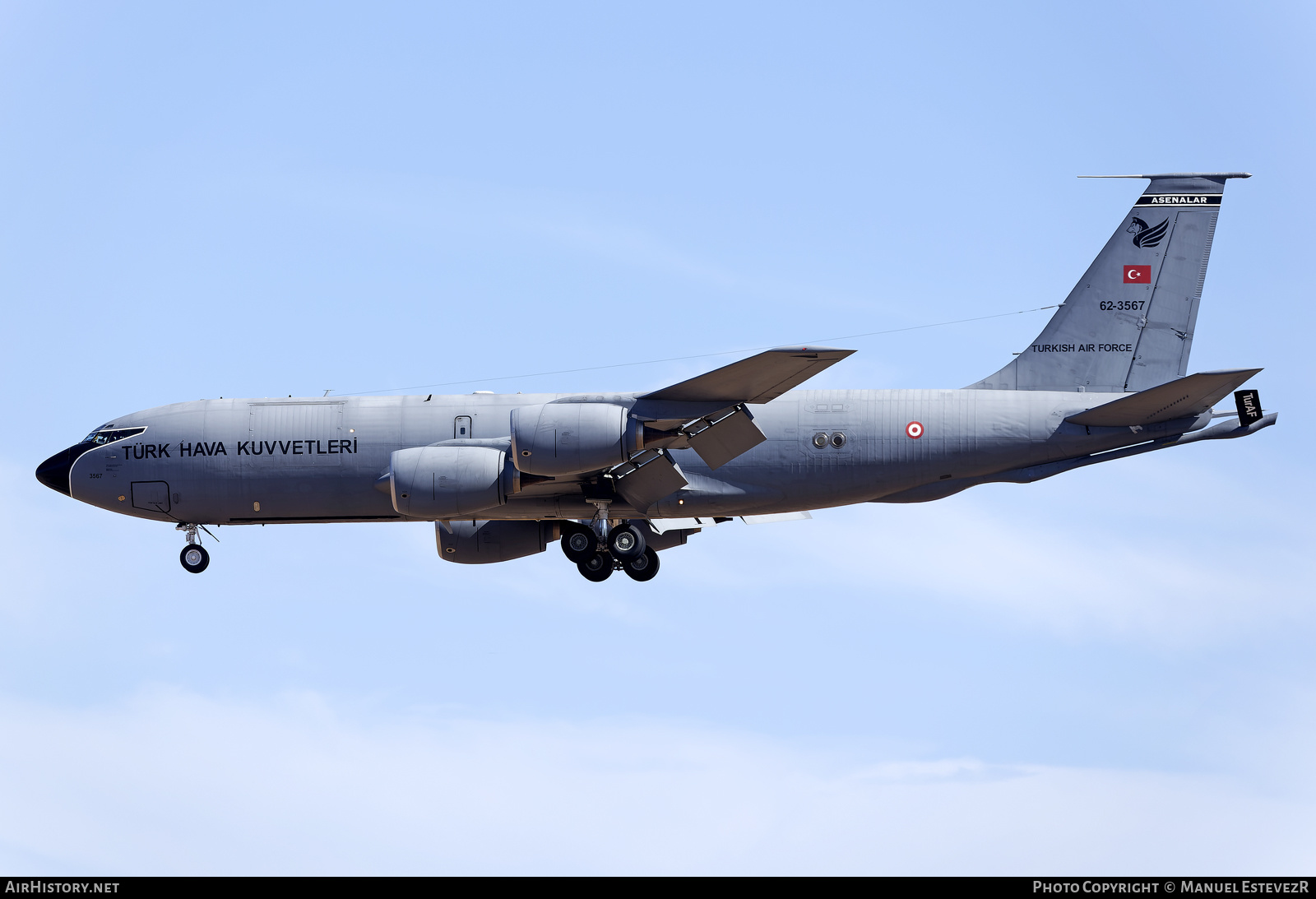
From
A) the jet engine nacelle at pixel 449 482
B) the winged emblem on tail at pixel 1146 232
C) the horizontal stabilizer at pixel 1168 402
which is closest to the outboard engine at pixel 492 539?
the jet engine nacelle at pixel 449 482

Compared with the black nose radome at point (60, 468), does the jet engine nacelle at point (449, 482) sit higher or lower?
lower

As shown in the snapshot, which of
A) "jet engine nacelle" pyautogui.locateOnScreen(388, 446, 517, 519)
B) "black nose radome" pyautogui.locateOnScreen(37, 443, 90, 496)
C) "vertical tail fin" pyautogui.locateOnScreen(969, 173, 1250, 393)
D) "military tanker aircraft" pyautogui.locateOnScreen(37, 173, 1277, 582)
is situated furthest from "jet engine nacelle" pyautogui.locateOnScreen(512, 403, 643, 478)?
"black nose radome" pyautogui.locateOnScreen(37, 443, 90, 496)

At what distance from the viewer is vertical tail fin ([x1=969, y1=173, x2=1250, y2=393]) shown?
33750 millimetres

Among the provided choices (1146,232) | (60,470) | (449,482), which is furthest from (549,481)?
(1146,232)

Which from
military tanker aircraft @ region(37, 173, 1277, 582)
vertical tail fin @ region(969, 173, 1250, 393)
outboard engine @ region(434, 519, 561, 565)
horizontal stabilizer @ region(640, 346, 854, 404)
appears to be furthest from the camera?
outboard engine @ region(434, 519, 561, 565)

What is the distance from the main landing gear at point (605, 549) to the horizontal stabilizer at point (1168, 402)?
30.9 feet

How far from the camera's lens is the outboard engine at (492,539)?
37000 mm

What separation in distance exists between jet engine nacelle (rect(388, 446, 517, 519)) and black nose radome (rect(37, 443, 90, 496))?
8360mm

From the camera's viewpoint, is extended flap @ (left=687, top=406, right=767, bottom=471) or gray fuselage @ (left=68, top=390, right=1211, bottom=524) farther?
gray fuselage @ (left=68, top=390, right=1211, bottom=524)

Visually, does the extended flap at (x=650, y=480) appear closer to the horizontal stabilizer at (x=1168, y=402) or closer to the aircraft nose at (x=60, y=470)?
the horizontal stabilizer at (x=1168, y=402)

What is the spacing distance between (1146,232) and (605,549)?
1378 cm

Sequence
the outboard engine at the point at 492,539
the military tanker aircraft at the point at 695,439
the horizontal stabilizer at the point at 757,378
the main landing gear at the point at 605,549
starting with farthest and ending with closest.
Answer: the outboard engine at the point at 492,539
the main landing gear at the point at 605,549
the military tanker aircraft at the point at 695,439
the horizontal stabilizer at the point at 757,378

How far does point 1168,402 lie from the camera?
3086 cm

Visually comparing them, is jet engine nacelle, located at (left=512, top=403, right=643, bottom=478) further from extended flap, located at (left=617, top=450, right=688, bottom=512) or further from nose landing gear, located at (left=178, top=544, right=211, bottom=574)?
nose landing gear, located at (left=178, top=544, right=211, bottom=574)
